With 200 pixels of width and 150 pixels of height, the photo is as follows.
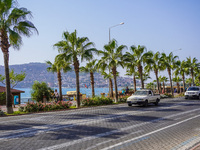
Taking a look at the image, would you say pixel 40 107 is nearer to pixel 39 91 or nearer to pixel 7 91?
Result: pixel 7 91

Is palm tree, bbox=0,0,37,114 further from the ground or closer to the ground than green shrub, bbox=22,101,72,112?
further from the ground

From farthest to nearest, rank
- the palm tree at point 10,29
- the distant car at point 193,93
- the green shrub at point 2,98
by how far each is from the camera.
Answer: the distant car at point 193,93, the green shrub at point 2,98, the palm tree at point 10,29

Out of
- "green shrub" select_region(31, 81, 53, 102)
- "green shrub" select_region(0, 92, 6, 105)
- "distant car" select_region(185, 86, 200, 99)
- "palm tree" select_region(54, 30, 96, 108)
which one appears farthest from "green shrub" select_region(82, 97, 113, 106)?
"distant car" select_region(185, 86, 200, 99)

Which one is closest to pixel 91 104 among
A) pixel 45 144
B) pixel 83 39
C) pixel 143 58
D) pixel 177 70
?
pixel 83 39

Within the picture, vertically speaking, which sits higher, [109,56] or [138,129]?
[109,56]

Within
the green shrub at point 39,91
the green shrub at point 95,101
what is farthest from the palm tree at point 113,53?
the green shrub at point 39,91

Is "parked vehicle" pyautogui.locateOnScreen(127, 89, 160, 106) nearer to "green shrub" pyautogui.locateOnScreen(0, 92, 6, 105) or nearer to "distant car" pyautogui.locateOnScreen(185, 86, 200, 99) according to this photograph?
"distant car" pyautogui.locateOnScreen(185, 86, 200, 99)

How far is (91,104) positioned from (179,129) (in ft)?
48.5

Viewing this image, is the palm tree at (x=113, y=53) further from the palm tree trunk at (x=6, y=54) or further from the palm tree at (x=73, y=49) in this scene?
the palm tree trunk at (x=6, y=54)

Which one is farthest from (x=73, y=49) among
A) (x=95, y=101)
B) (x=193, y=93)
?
(x=193, y=93)

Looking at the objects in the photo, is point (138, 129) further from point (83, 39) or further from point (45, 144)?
point (83, 39)

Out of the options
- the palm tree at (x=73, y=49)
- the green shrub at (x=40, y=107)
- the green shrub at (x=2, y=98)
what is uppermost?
the palm tree at (x=73, y=49)

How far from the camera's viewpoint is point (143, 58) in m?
34.3

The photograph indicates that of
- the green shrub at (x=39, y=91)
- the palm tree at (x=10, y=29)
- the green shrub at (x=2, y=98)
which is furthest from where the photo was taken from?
the green shrub at (x=39, y=91)
